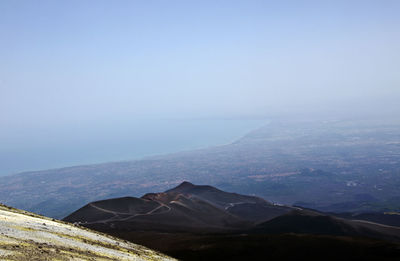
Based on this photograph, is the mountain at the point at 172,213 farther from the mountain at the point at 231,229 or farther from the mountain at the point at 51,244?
the mountain at the point at 51,244

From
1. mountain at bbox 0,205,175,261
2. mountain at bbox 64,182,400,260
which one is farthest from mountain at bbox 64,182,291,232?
mountain at bbox 0,205,175,261

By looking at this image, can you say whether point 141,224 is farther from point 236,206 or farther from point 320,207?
point 320,207

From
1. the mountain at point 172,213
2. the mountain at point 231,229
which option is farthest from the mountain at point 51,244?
the mountain at point 172,213

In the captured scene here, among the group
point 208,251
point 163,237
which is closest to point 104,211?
point 163,237

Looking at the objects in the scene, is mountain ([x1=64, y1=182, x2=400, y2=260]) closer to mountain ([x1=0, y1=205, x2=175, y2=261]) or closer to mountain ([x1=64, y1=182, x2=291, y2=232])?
mountain ([x1=64, y1=182, x2=291, y2=232])

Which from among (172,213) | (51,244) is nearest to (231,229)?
(172,213)
